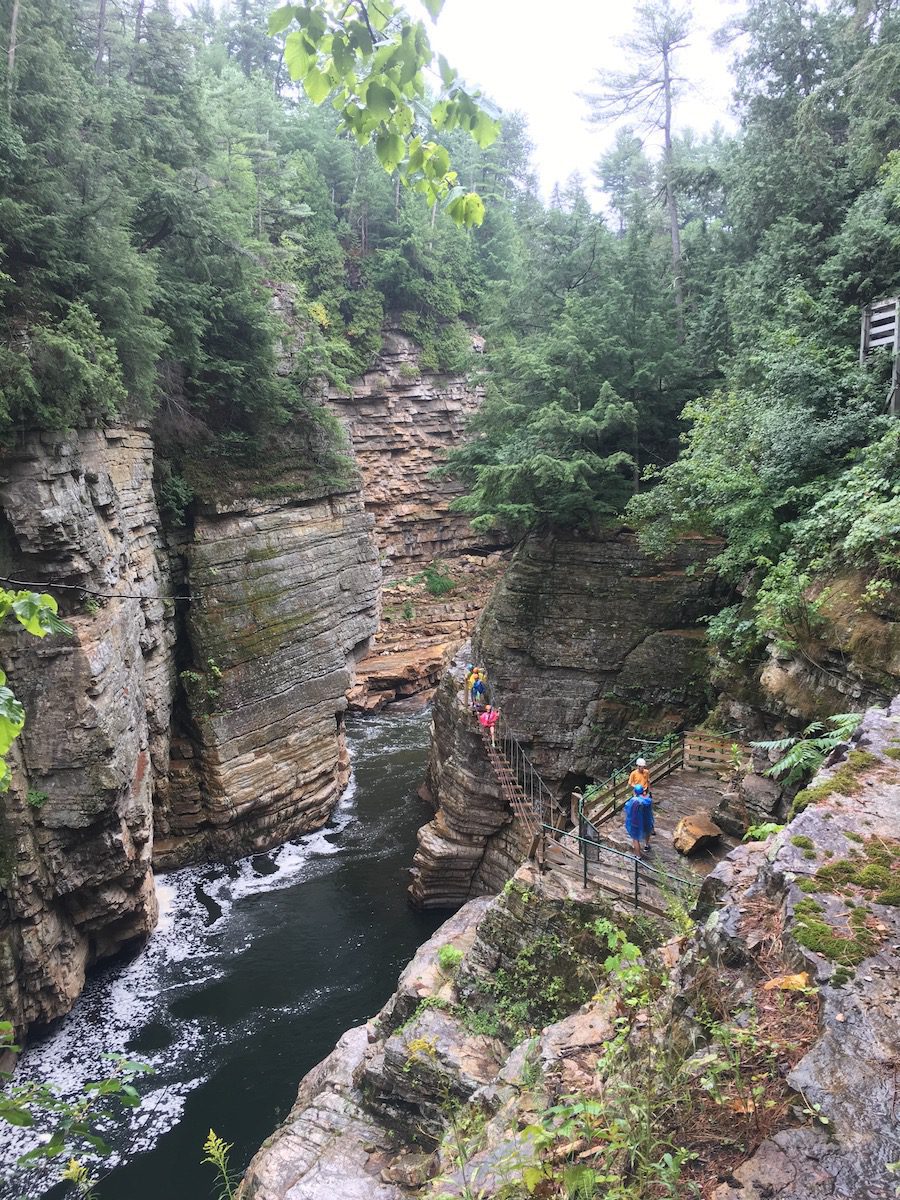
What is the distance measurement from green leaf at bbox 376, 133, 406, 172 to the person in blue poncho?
7.49 metres

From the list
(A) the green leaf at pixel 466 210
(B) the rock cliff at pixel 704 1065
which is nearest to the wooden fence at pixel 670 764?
(B) the rock cliff at pixel 704 1065

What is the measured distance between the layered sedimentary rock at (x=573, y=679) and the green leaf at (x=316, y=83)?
39.9 feet

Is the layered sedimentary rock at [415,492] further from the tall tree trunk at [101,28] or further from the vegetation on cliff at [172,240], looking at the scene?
the tall tree trunk at [101,28]

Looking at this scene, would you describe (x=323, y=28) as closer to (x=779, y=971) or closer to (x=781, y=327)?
(x=779, y=971)

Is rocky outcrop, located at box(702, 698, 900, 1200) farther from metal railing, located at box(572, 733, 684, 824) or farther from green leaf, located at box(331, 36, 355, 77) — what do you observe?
metal railing, located at box(572, 733, 684, 824)

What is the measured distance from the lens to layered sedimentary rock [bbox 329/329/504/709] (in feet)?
102

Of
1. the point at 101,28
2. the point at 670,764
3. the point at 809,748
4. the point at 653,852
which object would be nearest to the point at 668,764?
the point at 670,764

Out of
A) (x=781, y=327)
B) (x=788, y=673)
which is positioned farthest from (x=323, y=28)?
(x=781, y=327)

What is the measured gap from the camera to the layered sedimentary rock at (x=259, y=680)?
16234 millimetres

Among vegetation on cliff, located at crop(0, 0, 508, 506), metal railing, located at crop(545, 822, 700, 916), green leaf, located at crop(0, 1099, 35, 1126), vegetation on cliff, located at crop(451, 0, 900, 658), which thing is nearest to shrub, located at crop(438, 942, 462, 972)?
metal railing, located at crop(545, 822, 700, 916)

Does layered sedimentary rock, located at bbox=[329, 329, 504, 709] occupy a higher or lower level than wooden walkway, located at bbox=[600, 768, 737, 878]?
higher

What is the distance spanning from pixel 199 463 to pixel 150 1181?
544 inches

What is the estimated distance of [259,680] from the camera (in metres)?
16.9

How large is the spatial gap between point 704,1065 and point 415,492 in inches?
1189
